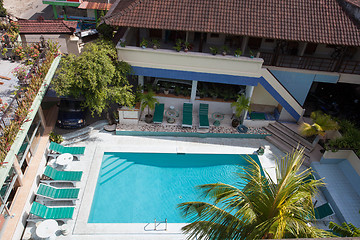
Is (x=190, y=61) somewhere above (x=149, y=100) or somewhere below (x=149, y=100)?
above

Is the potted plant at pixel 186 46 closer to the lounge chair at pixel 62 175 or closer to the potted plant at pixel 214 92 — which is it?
the potted plant at pixel 214 92

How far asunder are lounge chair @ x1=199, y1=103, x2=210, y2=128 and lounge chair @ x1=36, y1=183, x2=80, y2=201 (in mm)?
10119

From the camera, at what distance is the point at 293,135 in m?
21.5

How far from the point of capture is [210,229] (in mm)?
7266

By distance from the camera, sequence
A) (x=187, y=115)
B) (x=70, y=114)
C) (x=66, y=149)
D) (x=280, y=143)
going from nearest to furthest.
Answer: (x=66, y=149), (x=70, y=114), (x=280, y=143), (x=187, y=115)

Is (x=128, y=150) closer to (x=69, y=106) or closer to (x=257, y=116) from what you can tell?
(x=69, y=106)

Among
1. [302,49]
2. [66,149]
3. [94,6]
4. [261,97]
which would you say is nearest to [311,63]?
[302,49]

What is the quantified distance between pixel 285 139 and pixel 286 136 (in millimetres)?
292

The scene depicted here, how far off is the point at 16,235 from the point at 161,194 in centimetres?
779

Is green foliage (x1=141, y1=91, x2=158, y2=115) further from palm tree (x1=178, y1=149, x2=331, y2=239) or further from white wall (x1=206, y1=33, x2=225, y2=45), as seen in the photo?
palm tree (x1=178, y1=149, x2=331, y2=239)

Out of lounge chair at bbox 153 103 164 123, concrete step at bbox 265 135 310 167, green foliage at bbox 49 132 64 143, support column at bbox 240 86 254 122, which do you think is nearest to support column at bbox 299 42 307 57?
support column at bbox 240 86 254 122

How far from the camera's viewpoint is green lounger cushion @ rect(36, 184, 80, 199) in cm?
1545

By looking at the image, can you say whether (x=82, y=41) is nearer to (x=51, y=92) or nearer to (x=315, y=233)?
(x=51, y=92)

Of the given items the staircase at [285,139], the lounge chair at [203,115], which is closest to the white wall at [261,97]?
the staircase at [285,139]
